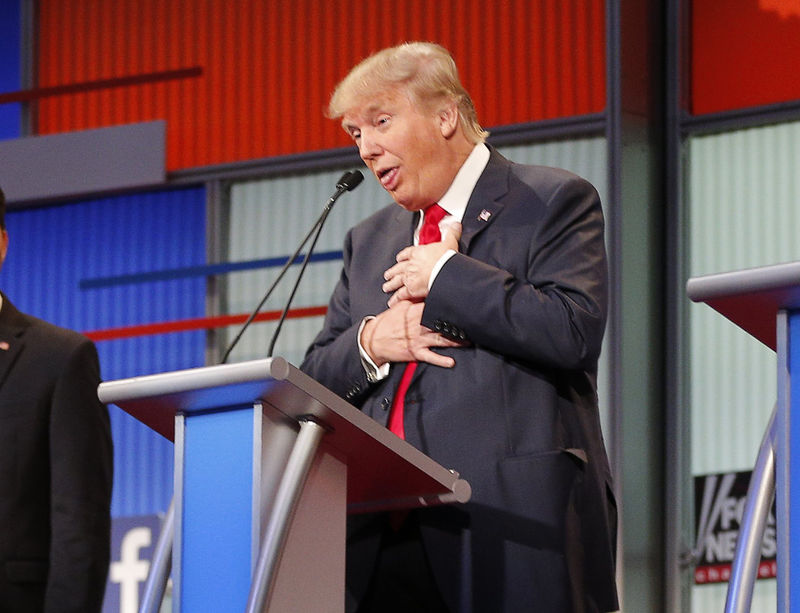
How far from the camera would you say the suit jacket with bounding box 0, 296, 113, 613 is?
2645mm

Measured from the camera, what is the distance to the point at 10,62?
21.4 feet

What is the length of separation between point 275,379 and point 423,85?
32.3 inches

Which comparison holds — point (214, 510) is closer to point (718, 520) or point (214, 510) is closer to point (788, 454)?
point (788, 454)

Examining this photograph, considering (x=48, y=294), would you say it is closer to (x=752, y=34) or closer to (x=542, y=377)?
(x=752, y=34)

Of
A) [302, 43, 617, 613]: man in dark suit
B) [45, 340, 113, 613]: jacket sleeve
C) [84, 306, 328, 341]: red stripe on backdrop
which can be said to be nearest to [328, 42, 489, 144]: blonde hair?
[302, 43, 617, 613]: man in dark suit

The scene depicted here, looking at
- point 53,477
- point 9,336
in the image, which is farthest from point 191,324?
point 53,477

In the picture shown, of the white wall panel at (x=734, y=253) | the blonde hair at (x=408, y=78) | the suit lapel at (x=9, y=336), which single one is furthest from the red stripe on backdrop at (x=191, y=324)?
the blonde hair at (x=408, y=78)

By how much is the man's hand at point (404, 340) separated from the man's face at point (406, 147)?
210mm

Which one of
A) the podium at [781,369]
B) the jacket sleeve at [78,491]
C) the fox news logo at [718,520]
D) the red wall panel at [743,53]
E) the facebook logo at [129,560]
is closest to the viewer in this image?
the podium at [781,369]

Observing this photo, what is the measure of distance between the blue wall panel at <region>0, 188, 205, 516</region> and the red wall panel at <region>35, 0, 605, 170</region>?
12.2 inches

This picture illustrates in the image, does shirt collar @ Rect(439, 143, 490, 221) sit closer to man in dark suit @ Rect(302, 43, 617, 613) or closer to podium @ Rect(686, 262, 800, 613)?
man in dark suit @ Rect(302, 43, 617, 613)

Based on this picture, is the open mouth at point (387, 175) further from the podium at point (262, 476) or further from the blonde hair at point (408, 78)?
the podium at point (262, 476)

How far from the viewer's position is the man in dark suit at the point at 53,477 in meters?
2.64

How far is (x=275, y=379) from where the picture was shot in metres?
1.66
